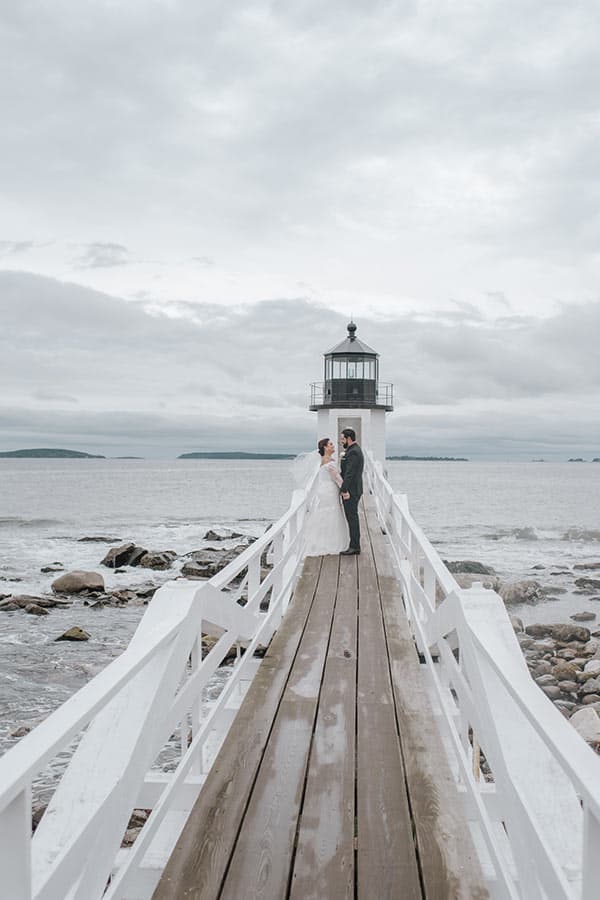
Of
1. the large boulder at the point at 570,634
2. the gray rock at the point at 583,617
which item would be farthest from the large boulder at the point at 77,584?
the gray rock at the point at 583,617

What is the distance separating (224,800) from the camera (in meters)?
3.57

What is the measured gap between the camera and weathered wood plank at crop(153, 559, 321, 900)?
293 centimetres

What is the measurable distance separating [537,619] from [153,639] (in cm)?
1712

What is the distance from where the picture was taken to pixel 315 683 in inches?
212

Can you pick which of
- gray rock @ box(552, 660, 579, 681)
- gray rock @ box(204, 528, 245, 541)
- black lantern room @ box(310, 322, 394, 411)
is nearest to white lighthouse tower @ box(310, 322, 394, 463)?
black lantern room @ box(310, 322, 394, 411)

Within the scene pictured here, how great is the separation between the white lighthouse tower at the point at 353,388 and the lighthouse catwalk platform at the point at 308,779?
23.0 metres

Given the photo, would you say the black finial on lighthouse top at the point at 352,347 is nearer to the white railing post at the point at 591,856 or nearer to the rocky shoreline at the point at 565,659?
the rocky shoreline at the point at 565,659

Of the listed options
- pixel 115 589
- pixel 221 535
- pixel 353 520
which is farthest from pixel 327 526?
pixel 221 535

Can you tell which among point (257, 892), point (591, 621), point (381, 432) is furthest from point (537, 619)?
point (257, 892)

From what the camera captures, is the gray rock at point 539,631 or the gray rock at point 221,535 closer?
the gray rock at point 539,631

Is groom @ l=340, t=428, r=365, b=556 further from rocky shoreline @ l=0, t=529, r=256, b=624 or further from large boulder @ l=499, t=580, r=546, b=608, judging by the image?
large boulder @ l=499, t=580, r=546, b=608

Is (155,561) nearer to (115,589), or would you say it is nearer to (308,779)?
(115,589)

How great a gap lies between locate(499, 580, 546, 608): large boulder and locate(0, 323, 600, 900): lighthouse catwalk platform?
15.0 m

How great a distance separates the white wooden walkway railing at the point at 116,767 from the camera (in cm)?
172
